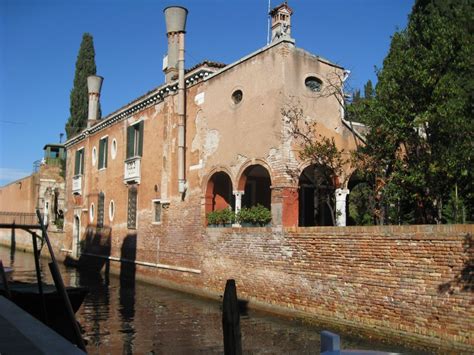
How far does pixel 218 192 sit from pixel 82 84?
23508mm

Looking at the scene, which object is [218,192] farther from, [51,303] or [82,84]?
[82,84]

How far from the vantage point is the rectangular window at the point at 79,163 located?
24.9 metres

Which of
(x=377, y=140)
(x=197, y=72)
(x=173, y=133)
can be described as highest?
(x=197, y=72)

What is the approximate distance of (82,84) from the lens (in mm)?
34906

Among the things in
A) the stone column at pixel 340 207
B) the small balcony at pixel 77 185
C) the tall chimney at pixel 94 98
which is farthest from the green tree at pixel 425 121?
the small balcony at pixel 77 185

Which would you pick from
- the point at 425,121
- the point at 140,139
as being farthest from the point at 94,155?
the point at 425,121

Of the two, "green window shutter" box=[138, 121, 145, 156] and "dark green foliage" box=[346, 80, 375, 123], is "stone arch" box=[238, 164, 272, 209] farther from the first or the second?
"dark green foliage" box=[346, 80, 375, 123]

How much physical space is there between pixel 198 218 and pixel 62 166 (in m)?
25.6

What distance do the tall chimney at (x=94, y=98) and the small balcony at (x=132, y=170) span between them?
614 centimetres

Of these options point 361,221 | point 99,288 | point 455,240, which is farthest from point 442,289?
point 99,288

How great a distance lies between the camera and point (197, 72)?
592 inches

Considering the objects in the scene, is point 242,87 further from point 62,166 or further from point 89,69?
point 62,166

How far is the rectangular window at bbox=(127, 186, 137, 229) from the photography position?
18.7 metres

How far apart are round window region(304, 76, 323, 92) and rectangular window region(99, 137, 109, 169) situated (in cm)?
1197
